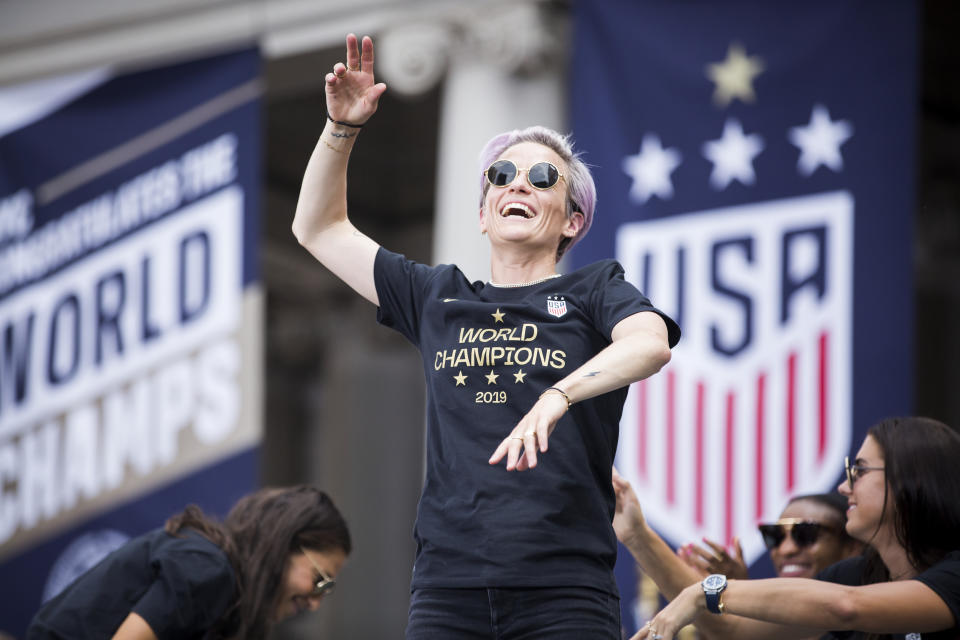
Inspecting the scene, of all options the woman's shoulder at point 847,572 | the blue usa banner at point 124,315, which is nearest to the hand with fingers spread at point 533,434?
the woman's shoulder at point 847,572

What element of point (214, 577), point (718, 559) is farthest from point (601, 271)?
point (214, 577)

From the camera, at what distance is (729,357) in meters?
6.14

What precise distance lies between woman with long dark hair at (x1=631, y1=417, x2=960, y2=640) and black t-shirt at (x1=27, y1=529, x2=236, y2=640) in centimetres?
112

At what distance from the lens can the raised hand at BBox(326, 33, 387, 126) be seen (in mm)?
2709

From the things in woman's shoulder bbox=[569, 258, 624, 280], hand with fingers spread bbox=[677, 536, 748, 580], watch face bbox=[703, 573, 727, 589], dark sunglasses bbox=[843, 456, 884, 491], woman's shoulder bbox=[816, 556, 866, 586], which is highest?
woman's shoulder bbox=[569, 258, 624, 280]

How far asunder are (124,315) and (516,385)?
5974mm

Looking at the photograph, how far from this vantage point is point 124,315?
7.96 m

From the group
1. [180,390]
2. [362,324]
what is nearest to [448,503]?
[180,390]

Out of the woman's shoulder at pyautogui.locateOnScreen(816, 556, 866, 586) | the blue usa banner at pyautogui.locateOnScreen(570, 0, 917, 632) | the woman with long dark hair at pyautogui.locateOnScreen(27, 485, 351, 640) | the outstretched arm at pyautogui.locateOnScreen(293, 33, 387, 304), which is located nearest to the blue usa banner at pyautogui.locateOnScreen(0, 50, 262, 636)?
the blue usa banner at pyautogui.locateOnScreen(570, 0, 917, 632)

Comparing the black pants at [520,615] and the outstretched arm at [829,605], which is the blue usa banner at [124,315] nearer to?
the outstretched arm at [829,605]

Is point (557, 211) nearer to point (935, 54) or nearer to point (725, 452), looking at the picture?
point (725, 452)

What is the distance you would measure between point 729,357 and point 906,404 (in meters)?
0.84

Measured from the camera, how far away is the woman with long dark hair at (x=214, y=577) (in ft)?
11.0

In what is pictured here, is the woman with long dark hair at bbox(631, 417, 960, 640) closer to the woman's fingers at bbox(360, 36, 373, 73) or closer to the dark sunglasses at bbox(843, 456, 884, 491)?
the dark sunglasses at bbox(843, 456, 884, 491)
